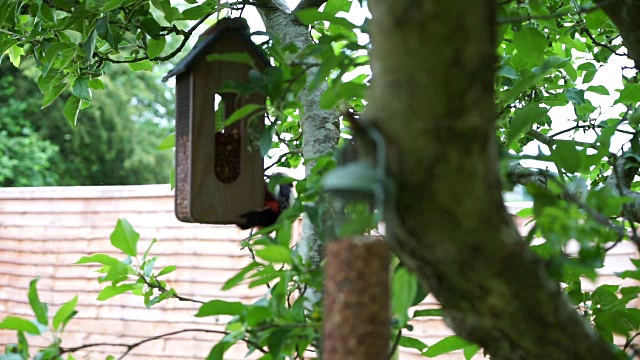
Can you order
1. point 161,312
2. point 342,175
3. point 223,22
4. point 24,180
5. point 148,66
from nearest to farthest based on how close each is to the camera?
point 342,175, point 223,22, point 148,66, point 161,312, point 24,180

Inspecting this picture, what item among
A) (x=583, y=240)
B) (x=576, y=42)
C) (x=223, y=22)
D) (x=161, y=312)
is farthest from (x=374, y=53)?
(x=161, y=312)

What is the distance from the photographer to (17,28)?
166cm

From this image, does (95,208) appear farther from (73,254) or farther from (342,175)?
(342,175)

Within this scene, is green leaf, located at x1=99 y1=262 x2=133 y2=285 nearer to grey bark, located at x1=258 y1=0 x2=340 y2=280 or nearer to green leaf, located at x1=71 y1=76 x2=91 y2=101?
grey bark, located at x1=258 y1=0 x2=340 y2=280

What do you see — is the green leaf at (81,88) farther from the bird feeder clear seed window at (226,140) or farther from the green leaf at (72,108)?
the bird feeder clear seed window at (226,140)

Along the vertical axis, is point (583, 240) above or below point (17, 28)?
below

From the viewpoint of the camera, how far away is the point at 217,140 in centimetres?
129

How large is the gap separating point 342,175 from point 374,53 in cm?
9

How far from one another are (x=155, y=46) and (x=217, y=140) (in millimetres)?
388

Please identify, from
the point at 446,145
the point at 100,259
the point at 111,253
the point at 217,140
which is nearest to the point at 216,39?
the point at 217,140

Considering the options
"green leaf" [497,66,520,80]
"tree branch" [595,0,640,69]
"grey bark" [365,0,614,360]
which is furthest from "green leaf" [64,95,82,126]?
"grey bark" [365,0,614,360]

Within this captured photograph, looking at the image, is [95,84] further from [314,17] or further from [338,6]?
[314,17]

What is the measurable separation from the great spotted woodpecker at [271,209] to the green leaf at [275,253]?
0.41 m

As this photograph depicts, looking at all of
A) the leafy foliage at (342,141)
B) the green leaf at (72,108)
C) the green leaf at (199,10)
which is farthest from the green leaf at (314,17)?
the green leaf at (72,108)
